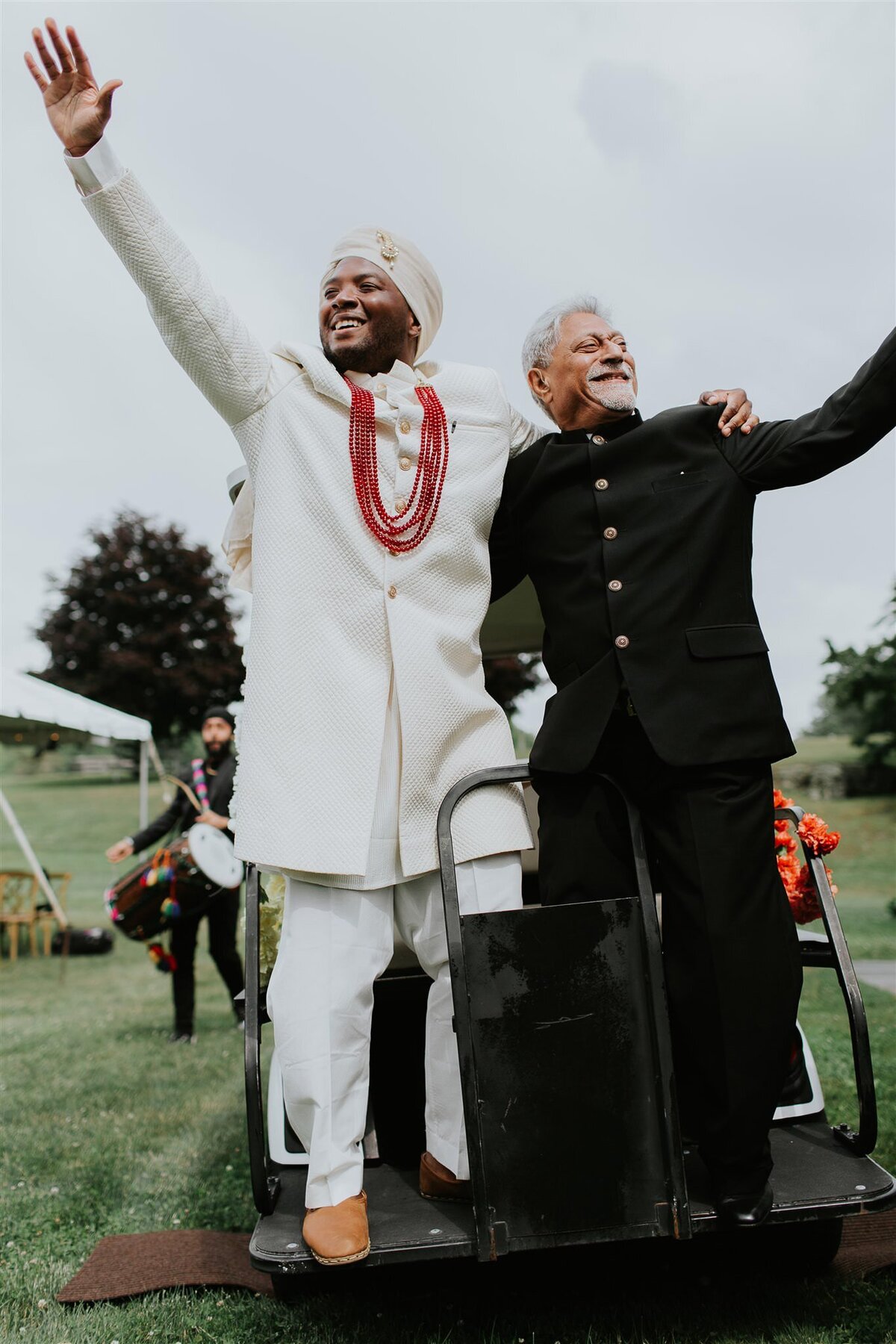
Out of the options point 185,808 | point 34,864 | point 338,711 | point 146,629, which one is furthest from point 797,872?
point 146,629

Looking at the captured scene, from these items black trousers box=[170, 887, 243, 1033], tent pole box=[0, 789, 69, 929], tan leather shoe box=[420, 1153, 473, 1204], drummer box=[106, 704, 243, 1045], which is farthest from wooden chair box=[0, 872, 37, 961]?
tan leather shoe box=[420, 1153, 473, 1204]

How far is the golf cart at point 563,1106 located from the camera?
7.15ft

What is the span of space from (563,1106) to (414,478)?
1451 millimetres

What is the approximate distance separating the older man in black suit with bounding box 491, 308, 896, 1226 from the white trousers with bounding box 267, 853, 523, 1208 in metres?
0.27

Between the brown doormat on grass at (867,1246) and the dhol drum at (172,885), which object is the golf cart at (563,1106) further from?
the dhol drum at (172,885)

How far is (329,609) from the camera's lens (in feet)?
8.18

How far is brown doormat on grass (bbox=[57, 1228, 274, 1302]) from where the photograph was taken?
286cm

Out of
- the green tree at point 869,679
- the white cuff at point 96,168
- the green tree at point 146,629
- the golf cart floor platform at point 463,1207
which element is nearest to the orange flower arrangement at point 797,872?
the golf cart floor platform at point 463,1207

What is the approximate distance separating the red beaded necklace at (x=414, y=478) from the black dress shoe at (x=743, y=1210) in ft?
5.17

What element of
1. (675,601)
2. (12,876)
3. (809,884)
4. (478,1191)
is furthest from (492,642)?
(12,876)

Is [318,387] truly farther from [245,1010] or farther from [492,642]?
→ [492,642]

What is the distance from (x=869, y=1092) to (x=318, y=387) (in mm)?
2054

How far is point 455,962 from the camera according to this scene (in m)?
2.23

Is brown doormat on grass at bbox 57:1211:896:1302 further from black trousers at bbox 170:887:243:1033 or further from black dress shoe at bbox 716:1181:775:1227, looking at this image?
black trousers at bbox 170:887:243:1033
